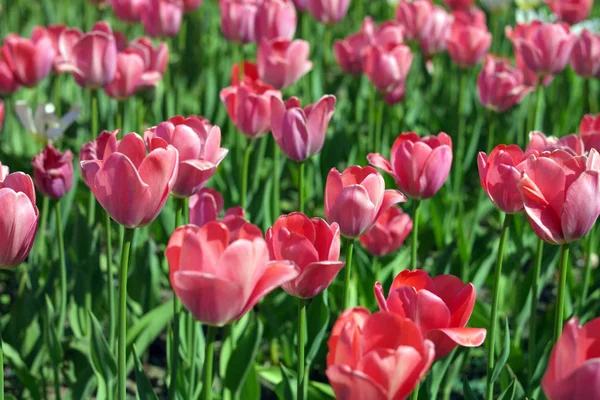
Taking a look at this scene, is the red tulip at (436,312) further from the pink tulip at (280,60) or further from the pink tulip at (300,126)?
the pink tulip at (280,60)

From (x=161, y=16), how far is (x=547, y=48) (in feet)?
4.22

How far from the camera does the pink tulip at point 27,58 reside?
96.7 inches

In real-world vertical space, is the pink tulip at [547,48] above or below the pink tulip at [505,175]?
below

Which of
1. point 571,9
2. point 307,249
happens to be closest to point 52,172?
point 307,249

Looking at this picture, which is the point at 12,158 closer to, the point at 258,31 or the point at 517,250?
the point at 258,31

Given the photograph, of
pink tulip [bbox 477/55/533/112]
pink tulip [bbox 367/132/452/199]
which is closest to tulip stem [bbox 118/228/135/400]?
pink tulip [bbox 367/132/452/199]

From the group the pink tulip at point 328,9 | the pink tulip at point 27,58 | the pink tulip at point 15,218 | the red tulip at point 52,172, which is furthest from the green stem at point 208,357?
the pink tulip at point 328,9

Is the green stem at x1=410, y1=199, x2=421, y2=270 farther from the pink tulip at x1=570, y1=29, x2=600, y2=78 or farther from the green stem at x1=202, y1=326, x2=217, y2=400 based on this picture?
the pink tulip at x1=570, y1=29, x2=600, y2=78

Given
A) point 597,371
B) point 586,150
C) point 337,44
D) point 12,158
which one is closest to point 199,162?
point 597,371

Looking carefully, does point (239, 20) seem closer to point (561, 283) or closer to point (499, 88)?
point (499, 88)

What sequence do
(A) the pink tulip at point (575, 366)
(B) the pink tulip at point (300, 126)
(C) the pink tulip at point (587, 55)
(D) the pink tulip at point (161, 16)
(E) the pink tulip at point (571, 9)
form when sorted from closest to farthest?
(A) the pink tulip at point (575, 366) → (B) the pink tulip at point (300, 126) → (C) the pink tulip at point (587, 55) → (D) the pink tulip at point (161, 16) → (E) the pink tulip at point (571, 9)

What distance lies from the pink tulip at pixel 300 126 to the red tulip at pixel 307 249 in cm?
55

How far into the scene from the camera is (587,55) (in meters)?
2.69

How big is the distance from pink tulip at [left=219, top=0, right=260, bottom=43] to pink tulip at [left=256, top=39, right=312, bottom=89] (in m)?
0.52
